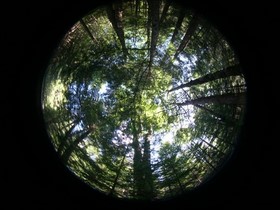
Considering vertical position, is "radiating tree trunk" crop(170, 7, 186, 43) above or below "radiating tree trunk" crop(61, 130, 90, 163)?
above

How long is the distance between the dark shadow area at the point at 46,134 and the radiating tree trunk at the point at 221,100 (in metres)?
0.30

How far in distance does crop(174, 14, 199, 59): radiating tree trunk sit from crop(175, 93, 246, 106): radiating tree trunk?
60 centimetres

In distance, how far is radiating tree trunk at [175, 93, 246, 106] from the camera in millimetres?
3463

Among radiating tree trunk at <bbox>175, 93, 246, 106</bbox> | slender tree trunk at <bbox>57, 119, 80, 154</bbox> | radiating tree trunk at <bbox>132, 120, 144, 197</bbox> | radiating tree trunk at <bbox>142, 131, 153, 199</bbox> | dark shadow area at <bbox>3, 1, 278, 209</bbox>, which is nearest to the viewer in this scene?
dark shadow area at <bbox>3, 1, 278, 209</bbox>

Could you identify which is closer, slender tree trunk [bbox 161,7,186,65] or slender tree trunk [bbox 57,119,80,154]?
slender tree trunk [bbox 57,119,80,154]

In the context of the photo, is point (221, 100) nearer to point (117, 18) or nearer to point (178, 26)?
point (178, 26)

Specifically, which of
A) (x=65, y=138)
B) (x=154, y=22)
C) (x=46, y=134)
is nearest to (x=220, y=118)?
(x=154, y=22)

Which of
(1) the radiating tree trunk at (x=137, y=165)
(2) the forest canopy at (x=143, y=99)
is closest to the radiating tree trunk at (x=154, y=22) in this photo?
(2) the forest canopy at (x=143, y=99)

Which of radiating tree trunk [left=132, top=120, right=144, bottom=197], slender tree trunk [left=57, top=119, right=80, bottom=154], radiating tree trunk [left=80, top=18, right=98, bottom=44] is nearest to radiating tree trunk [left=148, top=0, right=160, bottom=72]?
radiating tree trunk [left=80, top=18, right=98, bottom=44]

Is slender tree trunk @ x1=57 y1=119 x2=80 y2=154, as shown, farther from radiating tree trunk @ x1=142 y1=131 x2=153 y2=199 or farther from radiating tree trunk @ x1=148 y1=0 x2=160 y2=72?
radiating tree trunk @ x1=148 y1=0 x2=160 y2=72

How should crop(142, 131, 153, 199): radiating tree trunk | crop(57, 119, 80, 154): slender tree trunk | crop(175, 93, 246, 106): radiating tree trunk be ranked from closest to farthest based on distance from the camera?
crop(57, 119, 80, 154): slender tree trunk
crop(175, 93, 246, 106): radiating tree trunk
crop(142, 131, 153, 199): radiating tree trunk

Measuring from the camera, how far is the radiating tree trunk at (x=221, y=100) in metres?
3.46

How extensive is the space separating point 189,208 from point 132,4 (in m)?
1.86

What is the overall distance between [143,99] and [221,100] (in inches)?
48.6
